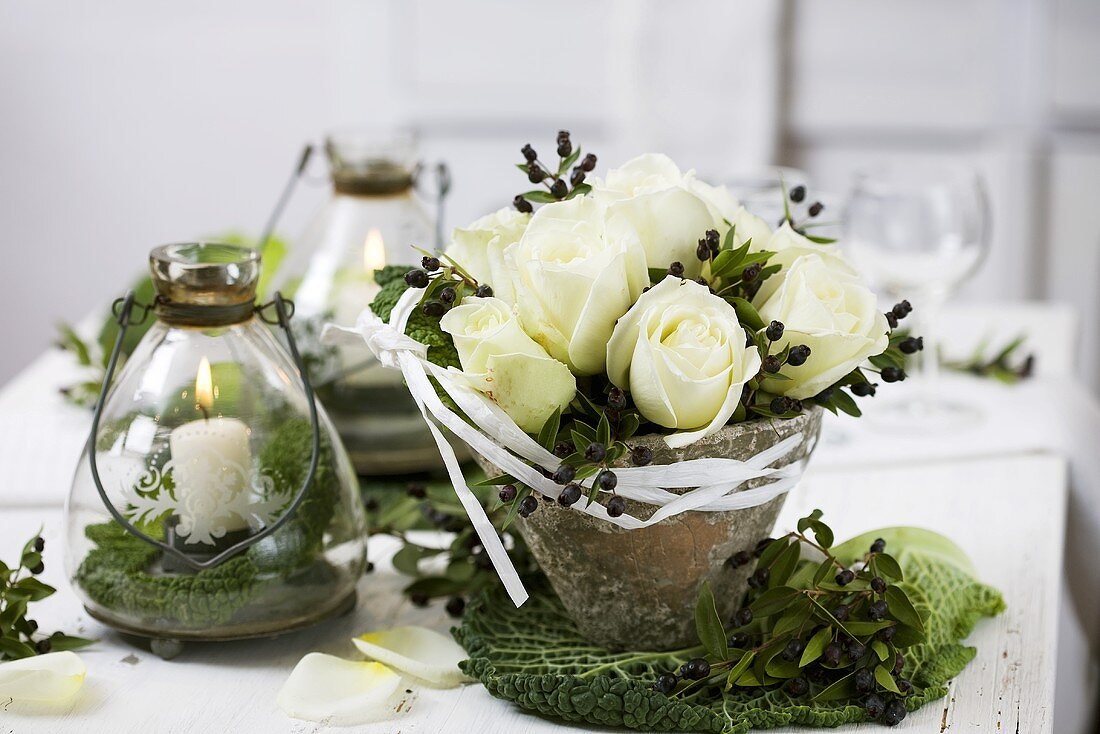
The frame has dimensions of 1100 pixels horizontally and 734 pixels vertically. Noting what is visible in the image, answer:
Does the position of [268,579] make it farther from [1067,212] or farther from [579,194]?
[1067,212]

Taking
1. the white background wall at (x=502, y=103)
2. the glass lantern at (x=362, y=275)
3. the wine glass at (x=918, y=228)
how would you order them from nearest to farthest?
the glass lantern at (x=362, y=275)
the wine glass at (x=918, y=228)
the white background wall at (x=502, y=103)

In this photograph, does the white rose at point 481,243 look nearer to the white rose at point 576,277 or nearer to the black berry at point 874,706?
the white rose at point 576,277

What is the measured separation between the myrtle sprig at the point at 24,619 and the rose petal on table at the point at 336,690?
0.15 metres

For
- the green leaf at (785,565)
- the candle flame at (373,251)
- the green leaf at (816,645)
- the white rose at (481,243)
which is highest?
the white rose at (481,243)

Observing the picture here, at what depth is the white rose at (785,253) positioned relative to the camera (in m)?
0.69

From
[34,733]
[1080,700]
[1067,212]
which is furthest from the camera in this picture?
[1067,212]

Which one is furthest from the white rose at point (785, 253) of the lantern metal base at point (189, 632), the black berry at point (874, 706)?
the lantern metal base at point (189, 632)

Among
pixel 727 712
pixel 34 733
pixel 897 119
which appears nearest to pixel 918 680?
pixel 727 712

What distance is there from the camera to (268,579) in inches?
28.5

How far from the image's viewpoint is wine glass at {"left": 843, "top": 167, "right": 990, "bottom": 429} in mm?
1121

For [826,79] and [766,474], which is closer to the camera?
[766,474]

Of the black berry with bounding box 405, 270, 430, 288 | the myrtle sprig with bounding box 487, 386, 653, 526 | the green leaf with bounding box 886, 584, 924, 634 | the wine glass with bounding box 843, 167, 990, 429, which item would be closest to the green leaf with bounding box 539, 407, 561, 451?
the myrtle sprig with bounding box 487, 386, 653, 526

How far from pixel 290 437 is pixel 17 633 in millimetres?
198

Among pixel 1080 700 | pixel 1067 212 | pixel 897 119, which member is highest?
pixel 897 119
